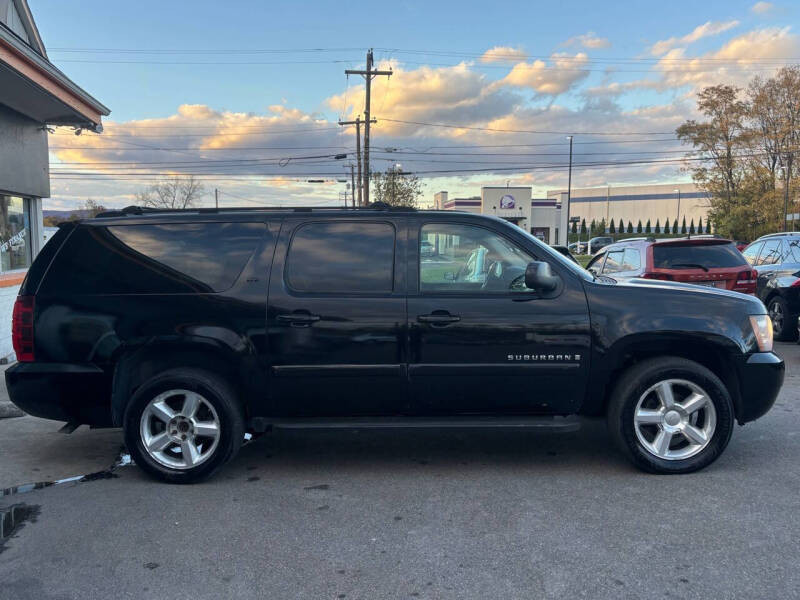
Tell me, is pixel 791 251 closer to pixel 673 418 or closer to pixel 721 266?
pixel 721 266

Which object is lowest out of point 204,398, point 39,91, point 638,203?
point 204,398

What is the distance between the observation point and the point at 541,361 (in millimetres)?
4168

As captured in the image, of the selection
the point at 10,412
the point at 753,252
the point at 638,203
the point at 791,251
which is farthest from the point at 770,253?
the point at 638,203

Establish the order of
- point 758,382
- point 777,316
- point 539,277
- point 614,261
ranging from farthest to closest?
point 777,316, point 614,261, point 758,382, point 539,277

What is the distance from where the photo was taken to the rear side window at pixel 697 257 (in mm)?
8258

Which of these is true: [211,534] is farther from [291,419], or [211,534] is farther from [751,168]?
[751,168]

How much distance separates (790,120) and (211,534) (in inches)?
1883

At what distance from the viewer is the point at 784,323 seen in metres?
9.57

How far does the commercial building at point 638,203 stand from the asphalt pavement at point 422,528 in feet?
331

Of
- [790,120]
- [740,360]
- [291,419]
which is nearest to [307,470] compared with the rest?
[291,419]

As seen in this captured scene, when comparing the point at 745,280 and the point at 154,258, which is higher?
the point at 154,258

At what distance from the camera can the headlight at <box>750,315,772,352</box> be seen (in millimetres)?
4270

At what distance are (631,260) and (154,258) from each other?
22.0 ft

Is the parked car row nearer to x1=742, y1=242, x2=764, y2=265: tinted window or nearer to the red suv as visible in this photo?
the red suv
